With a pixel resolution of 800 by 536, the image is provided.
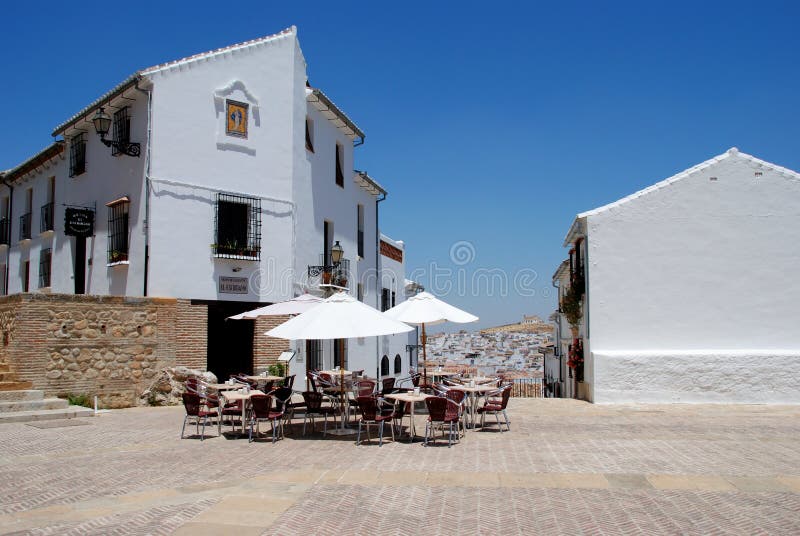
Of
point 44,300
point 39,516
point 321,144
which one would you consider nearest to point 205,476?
point 39,516

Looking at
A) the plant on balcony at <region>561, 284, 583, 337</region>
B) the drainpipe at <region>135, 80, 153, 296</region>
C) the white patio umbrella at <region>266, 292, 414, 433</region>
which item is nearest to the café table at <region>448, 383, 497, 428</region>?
the white patio umbrella at <region>266, 292, 414, 433</region>

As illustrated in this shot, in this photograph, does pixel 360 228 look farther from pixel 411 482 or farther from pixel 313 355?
pixel 411 482

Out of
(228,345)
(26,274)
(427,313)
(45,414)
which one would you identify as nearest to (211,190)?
(228,345)

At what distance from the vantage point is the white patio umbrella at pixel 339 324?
10219 millimetres

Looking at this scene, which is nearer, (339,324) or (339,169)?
(339,324)

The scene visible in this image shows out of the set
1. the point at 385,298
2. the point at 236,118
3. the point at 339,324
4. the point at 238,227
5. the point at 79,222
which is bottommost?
the point at 339,324

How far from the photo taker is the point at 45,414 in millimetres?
12688

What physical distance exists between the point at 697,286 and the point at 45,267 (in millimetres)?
21141

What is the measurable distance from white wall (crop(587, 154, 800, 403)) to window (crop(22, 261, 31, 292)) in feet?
67.3

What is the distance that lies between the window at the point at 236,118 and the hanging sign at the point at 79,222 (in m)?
4.87

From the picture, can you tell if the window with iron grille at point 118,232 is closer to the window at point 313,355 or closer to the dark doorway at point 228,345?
the dark doorway at point 228,345

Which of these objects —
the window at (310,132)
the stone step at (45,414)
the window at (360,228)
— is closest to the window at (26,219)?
the window at (310,132)

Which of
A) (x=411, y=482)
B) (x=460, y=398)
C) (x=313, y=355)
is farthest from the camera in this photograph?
(x=313, y=355)

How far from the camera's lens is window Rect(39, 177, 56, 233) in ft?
73.9
